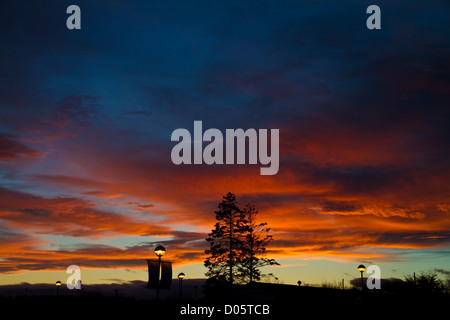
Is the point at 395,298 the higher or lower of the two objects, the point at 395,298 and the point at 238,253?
the lower

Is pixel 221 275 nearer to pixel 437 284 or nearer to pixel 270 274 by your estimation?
pixel 270 274

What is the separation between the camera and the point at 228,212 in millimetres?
62562

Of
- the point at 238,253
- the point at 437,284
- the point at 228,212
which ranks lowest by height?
the point at 437,284
